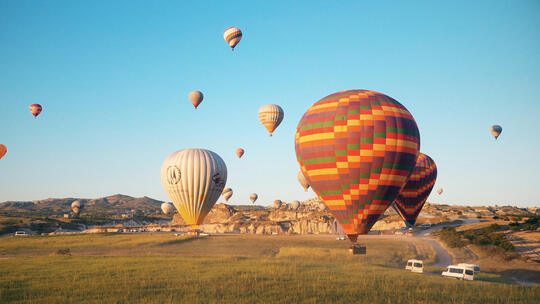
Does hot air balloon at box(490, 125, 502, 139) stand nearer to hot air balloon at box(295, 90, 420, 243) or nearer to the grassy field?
the grassy field

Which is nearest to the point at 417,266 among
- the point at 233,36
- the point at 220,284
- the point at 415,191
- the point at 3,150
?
the point at 415,191

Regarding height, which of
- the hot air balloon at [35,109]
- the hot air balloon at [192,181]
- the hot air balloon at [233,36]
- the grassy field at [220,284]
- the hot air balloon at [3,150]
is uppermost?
the hot air balloon at [233,36]

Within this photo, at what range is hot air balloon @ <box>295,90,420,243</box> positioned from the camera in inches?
1398

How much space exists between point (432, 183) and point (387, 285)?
36434 millimetres

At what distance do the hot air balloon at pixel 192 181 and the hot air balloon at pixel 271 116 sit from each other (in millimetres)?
14412

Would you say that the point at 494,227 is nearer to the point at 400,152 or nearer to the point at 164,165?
the point at 400,152

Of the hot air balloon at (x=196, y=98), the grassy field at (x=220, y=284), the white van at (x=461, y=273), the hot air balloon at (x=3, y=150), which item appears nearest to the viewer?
the grassy field at (x=220, y=284)

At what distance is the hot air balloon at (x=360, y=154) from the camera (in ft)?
116

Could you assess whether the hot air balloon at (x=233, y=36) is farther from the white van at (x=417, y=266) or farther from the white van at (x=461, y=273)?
the white van at (x=461, y=273)

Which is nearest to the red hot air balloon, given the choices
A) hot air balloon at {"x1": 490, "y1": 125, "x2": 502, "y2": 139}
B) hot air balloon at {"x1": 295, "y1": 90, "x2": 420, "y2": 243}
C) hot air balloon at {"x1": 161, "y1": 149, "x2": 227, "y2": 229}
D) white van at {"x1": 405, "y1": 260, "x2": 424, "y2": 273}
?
hot air balloon at {"x1": 161, "y1": 149, "x2": 227, "y2": 229}

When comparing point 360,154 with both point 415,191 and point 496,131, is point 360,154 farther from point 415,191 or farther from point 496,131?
point 496,131

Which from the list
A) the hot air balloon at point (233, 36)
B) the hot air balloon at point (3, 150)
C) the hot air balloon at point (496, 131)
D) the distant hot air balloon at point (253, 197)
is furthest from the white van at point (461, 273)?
the distant hot air balloon at point (253, 197)

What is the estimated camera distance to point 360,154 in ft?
116

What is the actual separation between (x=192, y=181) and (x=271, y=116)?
1971 centimetres
